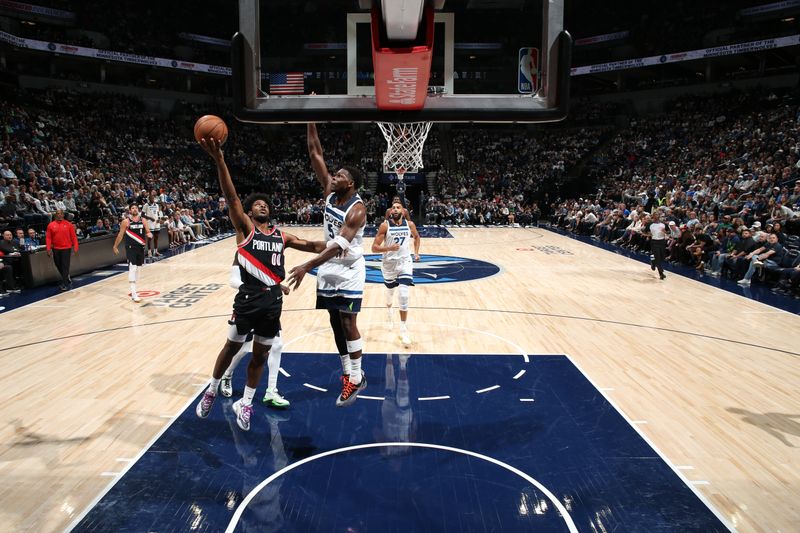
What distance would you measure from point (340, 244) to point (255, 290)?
2.42ft

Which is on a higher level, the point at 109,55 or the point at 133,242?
the point at 109,55

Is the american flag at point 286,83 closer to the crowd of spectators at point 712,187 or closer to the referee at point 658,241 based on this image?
the referee at point 658,241

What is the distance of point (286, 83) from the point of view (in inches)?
266

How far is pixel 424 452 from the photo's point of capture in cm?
402

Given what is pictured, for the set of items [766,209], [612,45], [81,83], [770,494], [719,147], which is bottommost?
[770,494]

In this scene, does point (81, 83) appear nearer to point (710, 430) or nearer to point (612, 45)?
point (612, 45)

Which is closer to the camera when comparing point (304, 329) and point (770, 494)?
point (770, 494)

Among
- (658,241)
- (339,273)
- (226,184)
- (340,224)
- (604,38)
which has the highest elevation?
(604,38)

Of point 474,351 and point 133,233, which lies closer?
point 474,351

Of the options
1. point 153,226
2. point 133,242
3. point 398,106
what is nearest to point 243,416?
point 398,106

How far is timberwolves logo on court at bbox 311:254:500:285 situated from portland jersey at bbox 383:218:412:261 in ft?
13.1

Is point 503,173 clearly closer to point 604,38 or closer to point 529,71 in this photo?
point 604,38

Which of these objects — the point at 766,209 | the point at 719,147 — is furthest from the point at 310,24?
the point at 766,209

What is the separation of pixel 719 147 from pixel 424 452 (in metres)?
23.2
